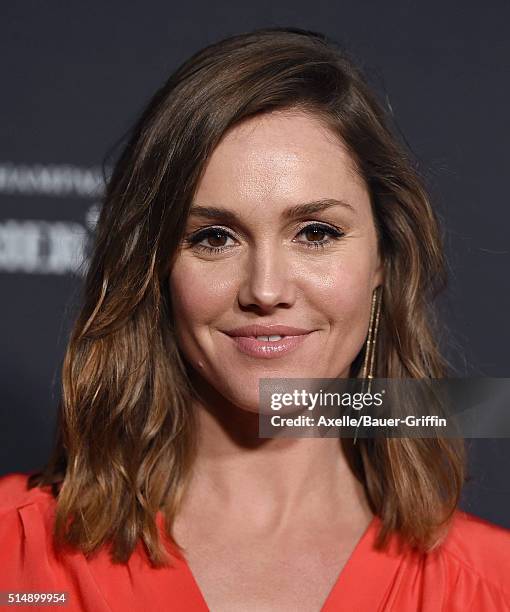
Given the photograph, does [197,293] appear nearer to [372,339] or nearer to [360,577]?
[372,339]

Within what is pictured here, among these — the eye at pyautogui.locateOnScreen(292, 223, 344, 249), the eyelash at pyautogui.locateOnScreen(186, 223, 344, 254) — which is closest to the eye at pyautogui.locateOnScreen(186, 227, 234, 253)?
the eyelash at pyautogui.locateOnScreen(186, 223, 344, 254)

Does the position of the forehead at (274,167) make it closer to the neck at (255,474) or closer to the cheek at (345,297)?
the cheek at (345,297)

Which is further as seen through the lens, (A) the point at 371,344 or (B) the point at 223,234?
(A) the point at 371,344

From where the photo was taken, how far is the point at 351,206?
1.51 m

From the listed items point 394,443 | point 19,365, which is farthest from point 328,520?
point 19,365

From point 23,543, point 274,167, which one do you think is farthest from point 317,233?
point 23,543

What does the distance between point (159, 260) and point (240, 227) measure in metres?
0.14

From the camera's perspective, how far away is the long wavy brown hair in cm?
150

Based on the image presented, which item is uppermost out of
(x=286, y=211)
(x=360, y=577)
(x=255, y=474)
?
(x=286, y=211)

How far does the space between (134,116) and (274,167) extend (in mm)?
924

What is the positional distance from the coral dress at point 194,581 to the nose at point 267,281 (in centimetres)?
38

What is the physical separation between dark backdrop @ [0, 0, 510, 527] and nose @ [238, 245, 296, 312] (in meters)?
0.87

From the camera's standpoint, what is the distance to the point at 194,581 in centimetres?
147

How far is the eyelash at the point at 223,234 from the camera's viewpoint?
4.82ft
